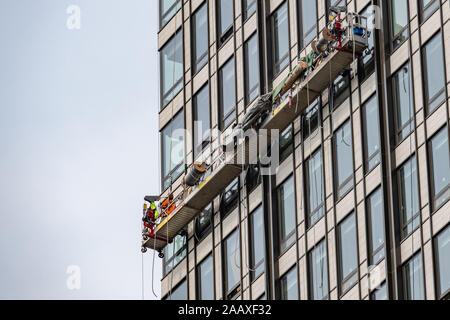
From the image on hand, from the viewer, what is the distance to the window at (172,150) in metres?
75.4

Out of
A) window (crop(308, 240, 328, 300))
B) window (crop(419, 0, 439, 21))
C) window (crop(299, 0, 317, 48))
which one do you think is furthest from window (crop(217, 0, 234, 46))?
window (crop(419, 0, 439, 21))

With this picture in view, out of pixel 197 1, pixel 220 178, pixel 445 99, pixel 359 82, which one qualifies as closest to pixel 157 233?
pixel 220 178

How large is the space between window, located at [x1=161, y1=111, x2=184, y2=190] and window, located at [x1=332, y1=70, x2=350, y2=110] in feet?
42.9

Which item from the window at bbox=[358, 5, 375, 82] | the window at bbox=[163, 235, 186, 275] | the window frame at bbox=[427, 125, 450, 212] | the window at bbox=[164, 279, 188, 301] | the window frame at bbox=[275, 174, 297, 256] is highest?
the window at bbox=[358, 5, 375, 82]

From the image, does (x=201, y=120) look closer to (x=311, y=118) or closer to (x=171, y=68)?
(x=171, y=68)

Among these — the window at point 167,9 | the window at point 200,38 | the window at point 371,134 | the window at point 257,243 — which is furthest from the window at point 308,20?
the window at point 167,9

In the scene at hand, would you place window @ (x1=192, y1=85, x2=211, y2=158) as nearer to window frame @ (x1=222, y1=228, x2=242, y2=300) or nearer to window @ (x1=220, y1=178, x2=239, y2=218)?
window @ (x1=220, y1=178, x2=239, y2=218)

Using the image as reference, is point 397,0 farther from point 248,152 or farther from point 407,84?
point 248,152

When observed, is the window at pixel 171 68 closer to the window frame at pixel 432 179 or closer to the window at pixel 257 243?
the window at pixel 257 243

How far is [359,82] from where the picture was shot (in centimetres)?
6159

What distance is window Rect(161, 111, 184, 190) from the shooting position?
247 ft

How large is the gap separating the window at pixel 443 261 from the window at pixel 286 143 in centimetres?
1128

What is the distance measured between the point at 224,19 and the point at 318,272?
1528 cm

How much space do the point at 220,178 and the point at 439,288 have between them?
15.8 metres
